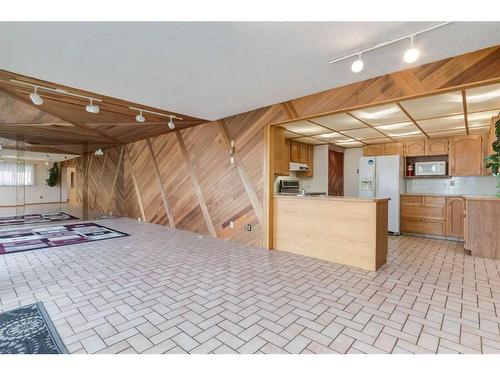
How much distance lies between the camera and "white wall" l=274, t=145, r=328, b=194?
679cm

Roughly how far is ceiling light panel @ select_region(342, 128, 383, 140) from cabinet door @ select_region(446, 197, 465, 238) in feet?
7.09

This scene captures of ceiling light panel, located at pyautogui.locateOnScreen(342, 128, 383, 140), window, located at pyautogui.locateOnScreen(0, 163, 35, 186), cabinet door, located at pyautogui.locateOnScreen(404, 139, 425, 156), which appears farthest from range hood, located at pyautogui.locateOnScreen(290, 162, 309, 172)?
window, located at pyautogui.locateOnScreen(0, 163, 35, 186)

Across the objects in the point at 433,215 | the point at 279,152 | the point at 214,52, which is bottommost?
the point at 433,215

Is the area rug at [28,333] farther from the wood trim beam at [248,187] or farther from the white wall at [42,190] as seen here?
the white wall at [42,190]

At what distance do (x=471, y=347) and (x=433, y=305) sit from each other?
2.17ft

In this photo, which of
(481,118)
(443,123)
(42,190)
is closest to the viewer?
(481,118)

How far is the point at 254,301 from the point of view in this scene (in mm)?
2410

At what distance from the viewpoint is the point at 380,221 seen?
342 cm

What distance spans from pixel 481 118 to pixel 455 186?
6.97 feet

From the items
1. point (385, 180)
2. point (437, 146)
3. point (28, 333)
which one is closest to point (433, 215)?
point (385, 180)

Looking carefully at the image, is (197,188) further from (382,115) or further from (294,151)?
(382,115)

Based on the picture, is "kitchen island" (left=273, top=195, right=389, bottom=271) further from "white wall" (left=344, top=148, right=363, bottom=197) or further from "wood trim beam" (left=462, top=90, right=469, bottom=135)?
"white wall" (left=344, top=148, right=363, bottom=197)

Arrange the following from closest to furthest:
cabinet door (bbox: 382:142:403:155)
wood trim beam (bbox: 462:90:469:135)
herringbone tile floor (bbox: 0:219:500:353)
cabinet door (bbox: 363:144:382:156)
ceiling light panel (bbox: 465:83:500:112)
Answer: herringbone tile floor (bbox: 0:219:500:353) → ceiling light panel (bbox: 465:83:500:112) → wood trim beam (bbox: 462:90:469:135) → cabinet door (bbox: 382:142:403:155) → cabinet door (bbox: 363:144:382:156)
